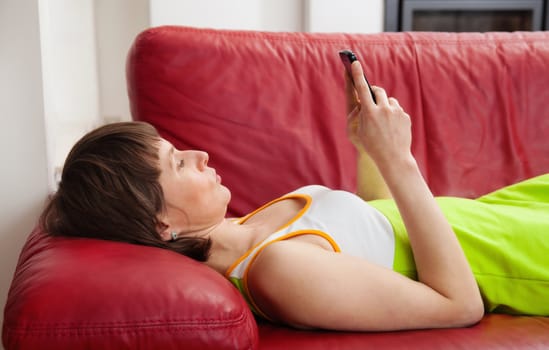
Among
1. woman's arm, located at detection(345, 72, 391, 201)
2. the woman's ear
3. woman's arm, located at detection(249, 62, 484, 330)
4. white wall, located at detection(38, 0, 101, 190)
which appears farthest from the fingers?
white wall, located at detection(38, 0, 101, 190)

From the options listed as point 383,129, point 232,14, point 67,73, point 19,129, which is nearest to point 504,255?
point 383,129

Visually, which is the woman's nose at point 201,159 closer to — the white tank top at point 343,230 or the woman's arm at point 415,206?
the white tank top at point 343,230

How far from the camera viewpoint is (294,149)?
1468 mm

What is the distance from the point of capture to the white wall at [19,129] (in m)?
1.47

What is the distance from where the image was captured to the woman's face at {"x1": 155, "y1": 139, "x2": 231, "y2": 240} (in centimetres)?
107

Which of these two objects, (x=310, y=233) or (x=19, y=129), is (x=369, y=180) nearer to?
(x=310, y=233)

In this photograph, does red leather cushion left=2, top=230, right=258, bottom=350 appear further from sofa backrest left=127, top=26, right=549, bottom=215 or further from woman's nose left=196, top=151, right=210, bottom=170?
sofa backrest left=127, top=26, right=549, bottom=215

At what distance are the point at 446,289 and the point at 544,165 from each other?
718 millimetres

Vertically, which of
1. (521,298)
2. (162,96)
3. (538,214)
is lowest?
(521,298)

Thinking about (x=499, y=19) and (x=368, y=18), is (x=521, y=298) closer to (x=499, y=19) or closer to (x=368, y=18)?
(x=368, y=18)

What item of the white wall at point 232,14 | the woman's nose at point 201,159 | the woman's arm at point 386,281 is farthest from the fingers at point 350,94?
the white wall at point 232,14

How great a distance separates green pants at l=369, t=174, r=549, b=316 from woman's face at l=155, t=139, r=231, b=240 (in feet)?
1.12

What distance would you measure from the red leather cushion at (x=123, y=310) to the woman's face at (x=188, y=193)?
23 cm

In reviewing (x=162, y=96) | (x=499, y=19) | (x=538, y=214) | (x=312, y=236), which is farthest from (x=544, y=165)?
(x=499, y=19)
